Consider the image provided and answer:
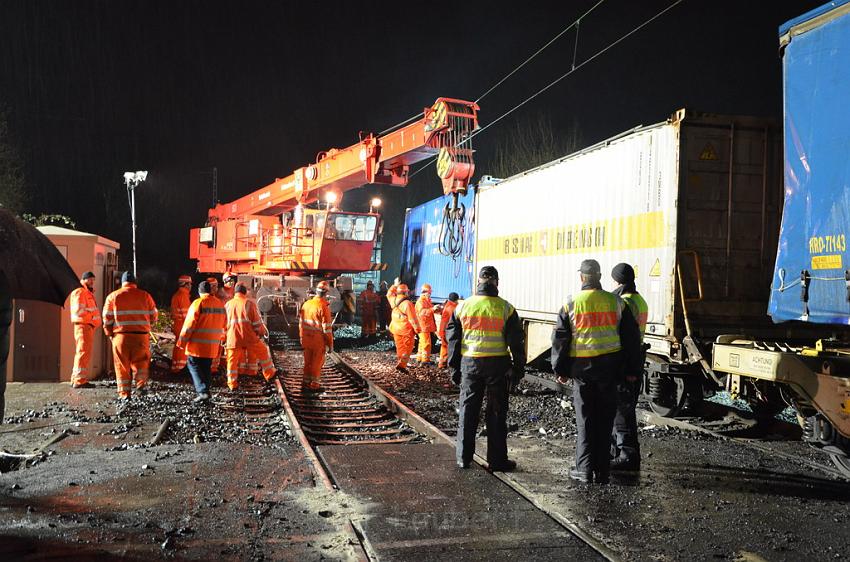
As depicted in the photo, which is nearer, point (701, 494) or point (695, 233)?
point (701, 494)

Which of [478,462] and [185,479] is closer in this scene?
[185,479]

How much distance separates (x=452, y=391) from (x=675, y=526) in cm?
607

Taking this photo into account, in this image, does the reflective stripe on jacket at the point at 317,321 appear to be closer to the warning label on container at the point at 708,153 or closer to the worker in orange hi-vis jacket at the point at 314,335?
the worker in orange hi-vis jacket at the point at 314,335

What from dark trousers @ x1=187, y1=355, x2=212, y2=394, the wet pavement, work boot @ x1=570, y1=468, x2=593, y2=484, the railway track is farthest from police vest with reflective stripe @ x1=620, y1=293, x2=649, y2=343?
dark trousers @ x1=187, y1=355, x2=212, y2=394

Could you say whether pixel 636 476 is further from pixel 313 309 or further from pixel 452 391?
pixel 313 309

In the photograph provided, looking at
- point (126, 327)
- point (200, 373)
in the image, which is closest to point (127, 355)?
point (126, 327)

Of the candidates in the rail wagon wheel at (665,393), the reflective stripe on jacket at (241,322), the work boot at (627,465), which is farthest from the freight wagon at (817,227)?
the reflective stripe on jacket at (241,322)

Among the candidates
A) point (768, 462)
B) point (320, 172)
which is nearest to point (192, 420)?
point (768, 462)

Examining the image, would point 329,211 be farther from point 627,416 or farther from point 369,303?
point 627,416

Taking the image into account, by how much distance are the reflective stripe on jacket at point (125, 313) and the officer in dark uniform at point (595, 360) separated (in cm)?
555

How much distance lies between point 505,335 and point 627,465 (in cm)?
151

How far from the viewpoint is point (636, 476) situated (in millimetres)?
5551

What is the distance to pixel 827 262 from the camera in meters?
4.80

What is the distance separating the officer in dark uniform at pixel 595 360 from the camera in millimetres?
5340
